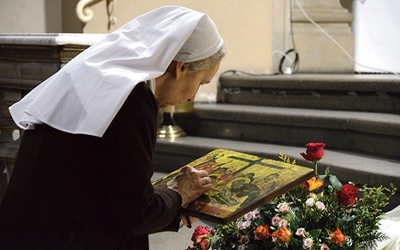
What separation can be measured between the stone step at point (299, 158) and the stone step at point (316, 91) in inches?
18.7

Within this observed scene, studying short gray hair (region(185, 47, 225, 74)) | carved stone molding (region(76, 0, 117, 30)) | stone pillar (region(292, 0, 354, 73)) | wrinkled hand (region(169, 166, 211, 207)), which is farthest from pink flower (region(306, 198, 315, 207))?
stone pillar (region(292, 0, 354, 73))

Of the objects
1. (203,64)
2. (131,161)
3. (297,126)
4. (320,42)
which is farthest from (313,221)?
(320,42)

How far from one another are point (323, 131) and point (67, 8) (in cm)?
229

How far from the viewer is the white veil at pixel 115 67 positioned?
2.07 meters

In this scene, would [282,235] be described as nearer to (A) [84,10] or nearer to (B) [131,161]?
(B) [131,161]

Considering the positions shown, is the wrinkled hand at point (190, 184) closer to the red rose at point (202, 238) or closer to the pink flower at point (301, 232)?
the pink flower at point (301, 232)

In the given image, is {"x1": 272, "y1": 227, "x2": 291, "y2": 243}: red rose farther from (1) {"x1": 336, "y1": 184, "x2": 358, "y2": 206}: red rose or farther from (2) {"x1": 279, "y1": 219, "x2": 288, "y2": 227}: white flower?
(1) {"x1": 336, "y1": 184, "x2": 358, "y2": 206}: red rose

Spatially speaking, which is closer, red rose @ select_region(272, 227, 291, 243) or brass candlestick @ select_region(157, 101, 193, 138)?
red rose @ select_region(272, 227, 291, 243)

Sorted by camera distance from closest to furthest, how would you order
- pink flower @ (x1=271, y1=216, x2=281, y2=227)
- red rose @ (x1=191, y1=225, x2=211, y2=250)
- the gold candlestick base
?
pink flower @ (x1=271, y1=216, x2=281, y2=227), red rose @ (x1=191, y1=225, x2=211, y2=250), the gold candlestick base

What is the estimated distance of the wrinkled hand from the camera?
7.66 ft

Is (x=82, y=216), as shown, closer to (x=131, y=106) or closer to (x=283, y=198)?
(x=131, y=106)

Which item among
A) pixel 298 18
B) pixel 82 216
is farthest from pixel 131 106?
pixel 298 18

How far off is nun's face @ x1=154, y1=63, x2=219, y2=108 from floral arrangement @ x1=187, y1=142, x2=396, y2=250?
22.3 inches

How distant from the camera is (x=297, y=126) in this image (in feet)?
17.5
